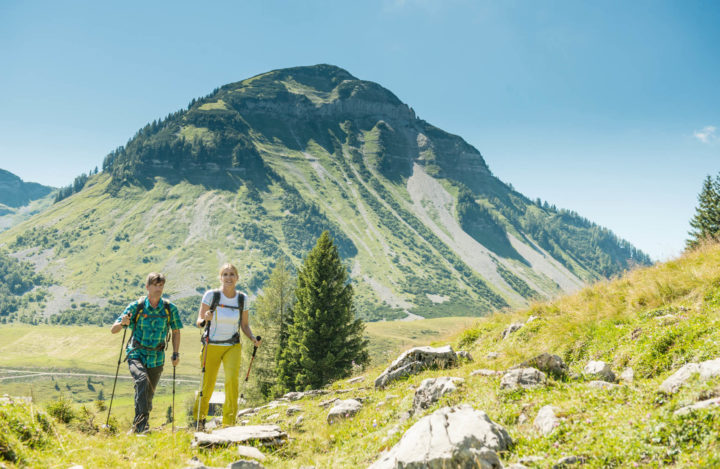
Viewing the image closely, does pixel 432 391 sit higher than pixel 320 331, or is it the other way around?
pixel 432 391

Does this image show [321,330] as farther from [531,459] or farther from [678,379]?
[678,379]

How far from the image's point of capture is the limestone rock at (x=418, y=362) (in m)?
10.3

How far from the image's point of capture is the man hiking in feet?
25.2

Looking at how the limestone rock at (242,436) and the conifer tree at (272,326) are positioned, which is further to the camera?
the conifer tree at (272,326)

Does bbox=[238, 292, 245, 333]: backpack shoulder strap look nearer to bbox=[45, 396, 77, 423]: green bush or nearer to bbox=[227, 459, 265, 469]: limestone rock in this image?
bbox=[227, 459, 265, 469]: limestone rock

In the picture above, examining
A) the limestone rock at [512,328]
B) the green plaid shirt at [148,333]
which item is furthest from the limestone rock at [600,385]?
the green plaid shirt at [148,333]

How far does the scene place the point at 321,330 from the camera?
26438mm

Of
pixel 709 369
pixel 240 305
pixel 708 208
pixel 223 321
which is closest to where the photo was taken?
pixel 709 369

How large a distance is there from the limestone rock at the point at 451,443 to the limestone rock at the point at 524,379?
5.91ft

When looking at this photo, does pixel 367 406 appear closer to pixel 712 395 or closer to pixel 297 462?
pixel 297 462

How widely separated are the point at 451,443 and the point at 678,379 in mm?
3383

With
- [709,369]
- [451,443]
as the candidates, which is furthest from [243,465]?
[709,369]

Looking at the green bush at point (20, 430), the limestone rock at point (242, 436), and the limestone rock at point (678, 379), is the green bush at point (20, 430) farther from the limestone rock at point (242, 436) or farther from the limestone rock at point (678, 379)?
the limestone rock at point (678, 379)

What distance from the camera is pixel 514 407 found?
596cm
